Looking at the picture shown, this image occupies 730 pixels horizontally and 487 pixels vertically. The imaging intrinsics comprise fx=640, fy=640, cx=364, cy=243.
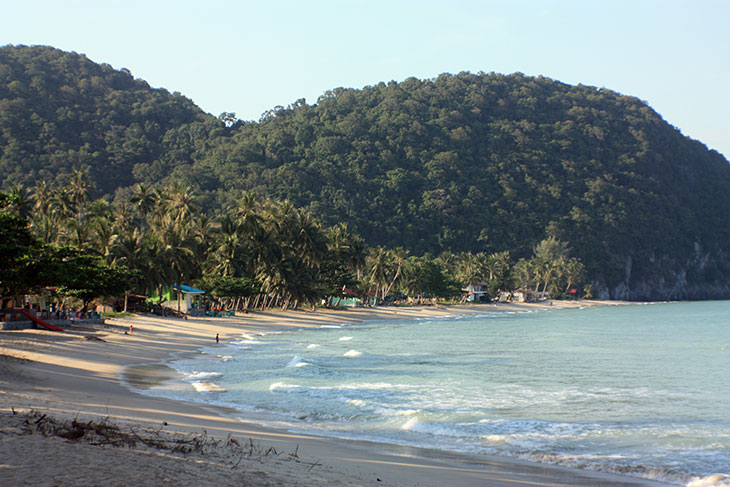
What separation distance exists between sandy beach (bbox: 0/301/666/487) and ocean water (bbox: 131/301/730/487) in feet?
4.91

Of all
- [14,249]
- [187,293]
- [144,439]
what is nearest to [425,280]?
[187,293]

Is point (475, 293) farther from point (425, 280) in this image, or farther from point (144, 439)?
point (144, 439)

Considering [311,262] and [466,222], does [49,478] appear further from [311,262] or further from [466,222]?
[466,222]

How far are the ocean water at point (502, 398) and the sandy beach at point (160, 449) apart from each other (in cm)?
150

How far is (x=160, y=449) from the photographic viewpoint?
917 centimetres

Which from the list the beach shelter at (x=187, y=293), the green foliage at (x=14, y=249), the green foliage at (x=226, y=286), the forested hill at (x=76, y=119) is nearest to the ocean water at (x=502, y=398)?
the green foliage at (x=14, y=249)

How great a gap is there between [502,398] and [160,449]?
1440 cm

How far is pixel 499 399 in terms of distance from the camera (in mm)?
21031

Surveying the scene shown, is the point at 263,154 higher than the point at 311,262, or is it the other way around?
the point at 263,154

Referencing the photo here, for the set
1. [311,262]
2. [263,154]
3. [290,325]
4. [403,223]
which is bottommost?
[290,325]

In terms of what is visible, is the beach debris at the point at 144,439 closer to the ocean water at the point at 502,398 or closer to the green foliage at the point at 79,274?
the ocean water at the point at 502,398

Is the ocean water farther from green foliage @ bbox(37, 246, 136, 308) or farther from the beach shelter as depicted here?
the beach shelter

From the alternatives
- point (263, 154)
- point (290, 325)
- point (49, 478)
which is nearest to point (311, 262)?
point (290, 325)

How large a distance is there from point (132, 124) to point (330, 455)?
17977 centimetres
